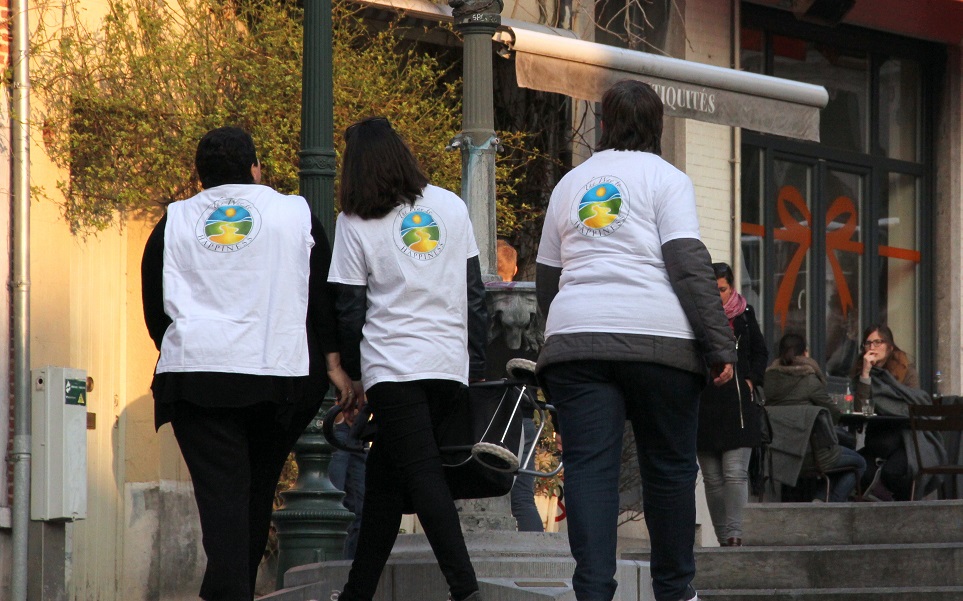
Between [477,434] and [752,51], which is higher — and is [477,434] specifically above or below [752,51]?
below

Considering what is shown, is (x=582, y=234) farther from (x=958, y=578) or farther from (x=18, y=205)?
(x=18, y=205)

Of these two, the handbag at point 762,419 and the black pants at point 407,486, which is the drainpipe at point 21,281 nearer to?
the handbag at point 762,419

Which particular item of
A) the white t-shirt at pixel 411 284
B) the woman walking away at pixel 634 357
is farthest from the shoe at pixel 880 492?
the white t-shirt at pixel 411 284

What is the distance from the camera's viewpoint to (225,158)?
5.65m

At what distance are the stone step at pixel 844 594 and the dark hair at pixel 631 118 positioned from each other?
11.9 feet

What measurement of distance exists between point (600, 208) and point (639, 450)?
2.62ft

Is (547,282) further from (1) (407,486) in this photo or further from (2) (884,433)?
(2) (884,433)

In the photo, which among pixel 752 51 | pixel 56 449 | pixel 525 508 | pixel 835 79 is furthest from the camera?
pixel 835 79

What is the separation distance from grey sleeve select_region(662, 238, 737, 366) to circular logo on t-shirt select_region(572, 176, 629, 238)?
7.7 inches

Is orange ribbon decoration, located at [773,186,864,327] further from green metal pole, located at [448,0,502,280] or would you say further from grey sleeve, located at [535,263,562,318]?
grey sleeve, located at [535,263,562,318]

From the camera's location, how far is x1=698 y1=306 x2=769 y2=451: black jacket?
32.2 ft

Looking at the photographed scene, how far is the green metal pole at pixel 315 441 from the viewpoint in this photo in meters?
7.77

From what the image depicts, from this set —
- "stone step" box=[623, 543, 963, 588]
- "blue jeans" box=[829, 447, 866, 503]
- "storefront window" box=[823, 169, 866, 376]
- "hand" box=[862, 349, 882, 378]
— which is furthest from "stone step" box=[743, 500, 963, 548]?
"storefront window" box=[823, 169, 866, 376]

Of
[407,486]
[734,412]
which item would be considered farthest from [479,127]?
[407,486]
